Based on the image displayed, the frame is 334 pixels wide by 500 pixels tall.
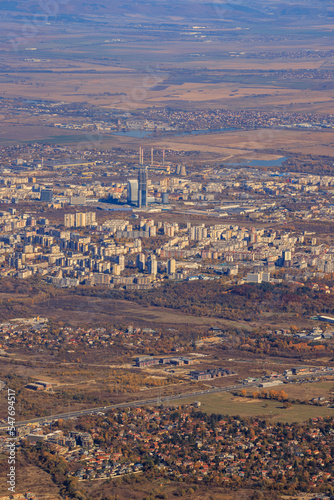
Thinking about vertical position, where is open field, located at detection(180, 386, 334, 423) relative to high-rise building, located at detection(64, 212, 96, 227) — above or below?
above

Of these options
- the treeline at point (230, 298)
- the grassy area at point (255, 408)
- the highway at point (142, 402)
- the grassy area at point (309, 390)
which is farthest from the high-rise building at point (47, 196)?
the grassy area at point (255, 408)

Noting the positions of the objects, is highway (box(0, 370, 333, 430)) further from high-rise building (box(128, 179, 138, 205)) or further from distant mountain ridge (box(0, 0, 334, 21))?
distant mountain ridge (box(0, 0, 334, 21))

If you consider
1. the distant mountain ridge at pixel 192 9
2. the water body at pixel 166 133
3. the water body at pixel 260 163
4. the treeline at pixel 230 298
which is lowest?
the treeline at pixel 230 298

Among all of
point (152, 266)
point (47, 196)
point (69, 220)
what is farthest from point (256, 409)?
point (47, 196)

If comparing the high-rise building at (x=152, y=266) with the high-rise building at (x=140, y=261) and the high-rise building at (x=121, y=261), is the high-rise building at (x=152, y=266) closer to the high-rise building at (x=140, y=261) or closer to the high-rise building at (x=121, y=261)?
the high-rise building at (x=140, y=261)

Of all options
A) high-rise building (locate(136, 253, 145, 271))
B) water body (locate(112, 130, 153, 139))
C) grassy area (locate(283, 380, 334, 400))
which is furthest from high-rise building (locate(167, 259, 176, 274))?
water body (locate(112, 130, 153, 139))

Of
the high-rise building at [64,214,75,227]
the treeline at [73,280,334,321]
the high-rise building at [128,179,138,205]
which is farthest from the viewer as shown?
the high-rise building at [128,179,138,205]

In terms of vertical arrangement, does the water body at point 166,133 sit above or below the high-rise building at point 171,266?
above

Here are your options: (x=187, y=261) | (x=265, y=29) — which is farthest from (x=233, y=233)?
(x=265, y=29)
